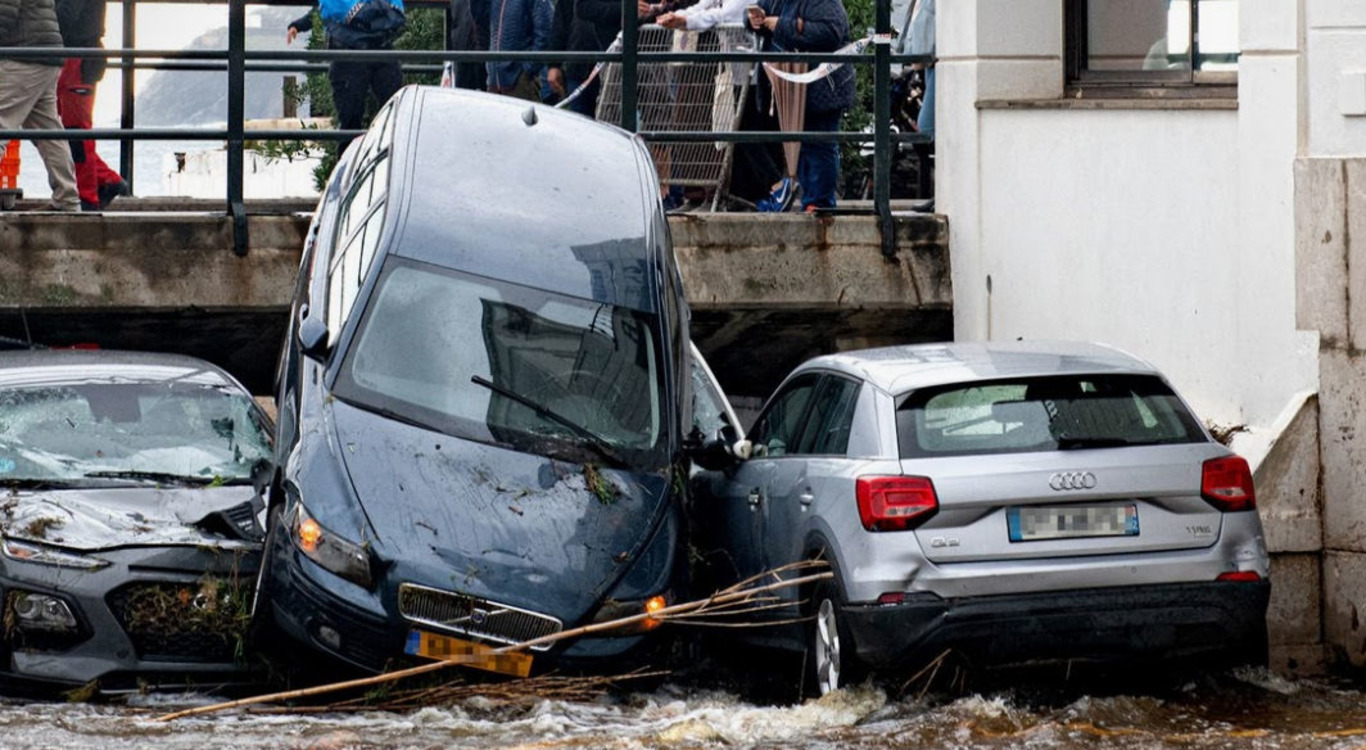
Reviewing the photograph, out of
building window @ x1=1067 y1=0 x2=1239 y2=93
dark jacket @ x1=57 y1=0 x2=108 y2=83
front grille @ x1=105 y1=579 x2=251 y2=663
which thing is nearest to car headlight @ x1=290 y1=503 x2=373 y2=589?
front grille @ x1=105 y1=579 x2=251 y2=663

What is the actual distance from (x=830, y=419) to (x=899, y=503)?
1.00 metres

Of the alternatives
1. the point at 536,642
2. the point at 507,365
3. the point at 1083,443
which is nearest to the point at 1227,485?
the point at 1083,443

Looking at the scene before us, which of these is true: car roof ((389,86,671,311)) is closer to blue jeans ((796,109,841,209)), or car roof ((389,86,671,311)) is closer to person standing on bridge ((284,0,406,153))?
person standing on bridge ((284,0,406,153))

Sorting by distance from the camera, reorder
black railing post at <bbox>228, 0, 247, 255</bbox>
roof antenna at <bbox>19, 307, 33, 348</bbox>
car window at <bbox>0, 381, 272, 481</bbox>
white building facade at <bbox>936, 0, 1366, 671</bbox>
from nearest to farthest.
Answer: car window at <bbox>0, 381, 272, 481</bbox> → white building facade at <bbox>936, 0, 1366, 671</bbox> → roof antenna at <bbox>19, 307, 33, 348</bbox> → black railing post at <bbox>228, 0, 247, 255</bbox>

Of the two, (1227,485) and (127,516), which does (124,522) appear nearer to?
(127,516)

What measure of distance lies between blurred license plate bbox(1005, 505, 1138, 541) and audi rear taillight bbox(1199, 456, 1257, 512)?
0.31 metres

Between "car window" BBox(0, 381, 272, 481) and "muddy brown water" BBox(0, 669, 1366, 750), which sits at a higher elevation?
"car window" BBox(0, 381, 272, 481)

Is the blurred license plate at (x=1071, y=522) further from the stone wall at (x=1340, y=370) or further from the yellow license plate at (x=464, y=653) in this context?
the stone wall at (x=1340, y=370)

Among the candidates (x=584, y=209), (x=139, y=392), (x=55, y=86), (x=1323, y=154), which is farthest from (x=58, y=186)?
(x=1323, y=154)

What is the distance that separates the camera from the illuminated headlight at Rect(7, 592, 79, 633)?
28.1 feet

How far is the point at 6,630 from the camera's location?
8.57 meters

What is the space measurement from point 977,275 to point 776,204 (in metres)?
1.66

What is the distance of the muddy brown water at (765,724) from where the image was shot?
25.9 ft

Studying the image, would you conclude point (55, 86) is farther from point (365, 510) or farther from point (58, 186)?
point (365, 510)
